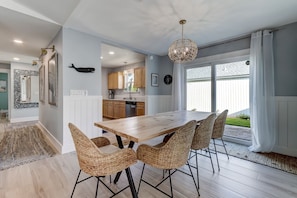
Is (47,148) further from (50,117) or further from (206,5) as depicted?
(206,5)

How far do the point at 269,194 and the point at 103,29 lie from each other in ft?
11.5

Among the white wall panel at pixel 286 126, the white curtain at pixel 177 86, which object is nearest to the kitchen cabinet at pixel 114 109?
the white curtain at pixel 177 86

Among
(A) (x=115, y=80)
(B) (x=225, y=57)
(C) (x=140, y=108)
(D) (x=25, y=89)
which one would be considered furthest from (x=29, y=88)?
(B) (x=225, y=57)

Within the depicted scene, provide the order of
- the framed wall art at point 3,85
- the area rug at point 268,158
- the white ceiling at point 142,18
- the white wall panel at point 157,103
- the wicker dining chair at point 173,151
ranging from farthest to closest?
the framed wall art at point 3,85
the white wall panel at point 157,103
the area rug at point 268,158
the white ceiling at point 142,18
the wicker dining chair at point 173,151

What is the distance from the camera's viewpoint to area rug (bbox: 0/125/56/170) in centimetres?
241

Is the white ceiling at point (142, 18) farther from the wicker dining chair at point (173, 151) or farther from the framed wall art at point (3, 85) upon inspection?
the framed wall art at point (3, 85)

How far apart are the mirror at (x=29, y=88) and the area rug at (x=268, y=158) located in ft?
22.3

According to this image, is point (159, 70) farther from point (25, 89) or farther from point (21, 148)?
point (25, 89)

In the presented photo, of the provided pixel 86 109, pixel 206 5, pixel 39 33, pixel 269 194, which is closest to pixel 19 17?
pixel 39 33

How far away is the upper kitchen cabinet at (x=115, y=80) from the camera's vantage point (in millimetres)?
6469

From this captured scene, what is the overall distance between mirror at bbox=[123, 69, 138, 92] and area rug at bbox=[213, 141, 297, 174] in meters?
4.18

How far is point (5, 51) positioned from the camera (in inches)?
169

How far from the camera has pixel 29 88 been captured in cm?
577

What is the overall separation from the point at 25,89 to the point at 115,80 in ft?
11.4
